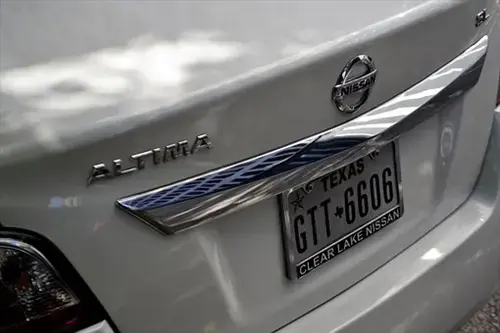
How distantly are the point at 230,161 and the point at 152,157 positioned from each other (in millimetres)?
159

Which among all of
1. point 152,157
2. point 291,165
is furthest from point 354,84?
point 152,157

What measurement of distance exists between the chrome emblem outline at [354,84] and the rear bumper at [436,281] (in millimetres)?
426

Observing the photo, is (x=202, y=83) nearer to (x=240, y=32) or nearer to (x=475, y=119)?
(x=240, y=32)

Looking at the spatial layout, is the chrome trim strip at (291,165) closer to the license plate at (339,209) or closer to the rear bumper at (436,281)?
the license plate at (339,209)

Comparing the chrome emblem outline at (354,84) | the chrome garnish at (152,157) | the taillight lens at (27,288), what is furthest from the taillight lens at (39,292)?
the chrome emblem outline at (354,84)

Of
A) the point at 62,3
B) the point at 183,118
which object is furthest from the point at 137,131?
the point at 62,3

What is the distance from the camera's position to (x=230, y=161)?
4.91 feet

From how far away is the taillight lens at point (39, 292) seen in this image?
1368mm

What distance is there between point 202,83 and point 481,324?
171 cm

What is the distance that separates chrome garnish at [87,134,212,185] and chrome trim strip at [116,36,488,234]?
0.16ft

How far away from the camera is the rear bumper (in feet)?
5.89

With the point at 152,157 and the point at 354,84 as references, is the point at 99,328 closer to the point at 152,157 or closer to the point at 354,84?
the point at 152,157

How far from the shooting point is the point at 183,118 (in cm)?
141

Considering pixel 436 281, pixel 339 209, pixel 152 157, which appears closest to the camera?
pixel 152 157
